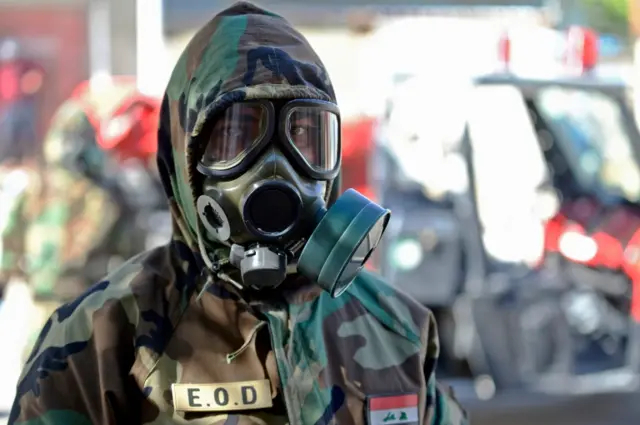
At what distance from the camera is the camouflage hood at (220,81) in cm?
178

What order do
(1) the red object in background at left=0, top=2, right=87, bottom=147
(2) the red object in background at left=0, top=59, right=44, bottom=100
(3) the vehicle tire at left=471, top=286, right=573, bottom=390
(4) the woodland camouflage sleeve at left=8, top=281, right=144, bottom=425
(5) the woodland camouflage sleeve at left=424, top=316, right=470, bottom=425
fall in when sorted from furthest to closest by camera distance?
1. (1) the red object in background at left=0, top=2, right=87, bottom=147
2. (2) the red object in background at left=0, top=59, right=44, bottom=100
3. (3) the vehicle tire at left=471, top=286, right=573, bottom=390
4. (5) the woodland camouflage sleeve at left=424, top=316, right=470, bottom=425
5. (4) the woodland camouflage sleeve at left=8, top=281, right=144, bottom=425

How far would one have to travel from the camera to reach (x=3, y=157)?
10594mm

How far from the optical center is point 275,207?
69.7 inches

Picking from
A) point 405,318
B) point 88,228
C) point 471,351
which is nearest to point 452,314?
point 471,351

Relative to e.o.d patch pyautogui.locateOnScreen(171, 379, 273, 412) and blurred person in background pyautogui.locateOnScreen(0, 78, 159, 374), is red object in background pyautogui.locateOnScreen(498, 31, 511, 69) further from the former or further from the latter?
e.o.d patch pyautogui.locateOnScreen(171, 379, 273, 412)

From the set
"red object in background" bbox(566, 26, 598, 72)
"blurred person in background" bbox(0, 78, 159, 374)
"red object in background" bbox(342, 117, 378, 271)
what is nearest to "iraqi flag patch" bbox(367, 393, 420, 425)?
"blurred person in background" bbox(0, 78, 159, 374)

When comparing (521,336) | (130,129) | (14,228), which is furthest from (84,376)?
(130,129)

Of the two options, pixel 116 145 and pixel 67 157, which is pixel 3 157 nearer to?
pixel 116 145

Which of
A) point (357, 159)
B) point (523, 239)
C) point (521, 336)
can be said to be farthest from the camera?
point (357, 159)

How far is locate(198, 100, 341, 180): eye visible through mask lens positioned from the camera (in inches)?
69.9

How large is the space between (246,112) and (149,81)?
936 cm

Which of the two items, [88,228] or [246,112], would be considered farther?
[88,228]

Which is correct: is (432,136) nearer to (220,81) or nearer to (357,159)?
(357,159)

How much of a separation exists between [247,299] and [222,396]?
0.67ft
